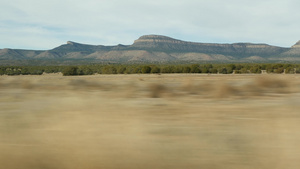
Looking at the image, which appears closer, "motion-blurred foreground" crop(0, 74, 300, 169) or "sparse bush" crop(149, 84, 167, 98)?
"motion-blurred foreground" crop(0, 74, 300, 169)

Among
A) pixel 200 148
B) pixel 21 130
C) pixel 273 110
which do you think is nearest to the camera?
pixel 200 148

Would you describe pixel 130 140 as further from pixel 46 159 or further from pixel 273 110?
pixel 273 110

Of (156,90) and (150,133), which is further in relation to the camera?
(156,90)

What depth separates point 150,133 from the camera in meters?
3.93

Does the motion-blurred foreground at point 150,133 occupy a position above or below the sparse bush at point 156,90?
below

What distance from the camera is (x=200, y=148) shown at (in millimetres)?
3602

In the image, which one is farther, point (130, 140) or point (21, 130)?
point (21, 130)

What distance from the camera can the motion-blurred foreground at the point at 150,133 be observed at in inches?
137

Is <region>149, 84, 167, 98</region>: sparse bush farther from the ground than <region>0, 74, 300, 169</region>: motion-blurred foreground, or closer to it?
farther from the ground

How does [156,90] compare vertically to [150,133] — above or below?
above

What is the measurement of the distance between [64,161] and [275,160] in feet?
7.40

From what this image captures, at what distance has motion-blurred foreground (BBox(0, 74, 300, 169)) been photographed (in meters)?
3.49

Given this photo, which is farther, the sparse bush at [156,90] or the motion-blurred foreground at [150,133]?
the sparse bush at [156,90]

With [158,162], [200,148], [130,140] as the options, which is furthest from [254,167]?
[130,140]
